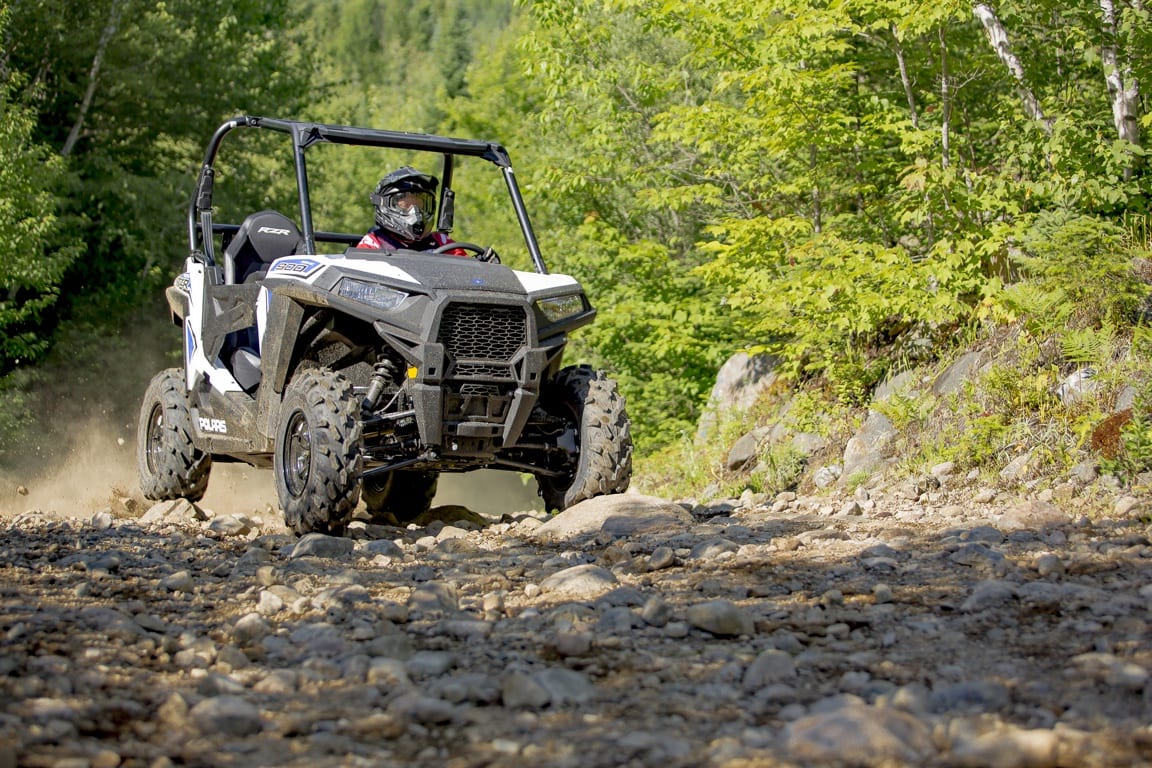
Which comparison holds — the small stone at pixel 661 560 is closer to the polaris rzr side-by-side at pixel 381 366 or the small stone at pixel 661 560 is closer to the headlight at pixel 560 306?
the polaris rzr side-by-side at pixel 381 366

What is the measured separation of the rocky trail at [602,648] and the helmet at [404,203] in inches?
100

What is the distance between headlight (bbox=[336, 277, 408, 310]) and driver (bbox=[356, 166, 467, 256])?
1.20 metres

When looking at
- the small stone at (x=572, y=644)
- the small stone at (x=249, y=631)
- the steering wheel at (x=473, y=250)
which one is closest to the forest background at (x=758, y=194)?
the steering wheel at (x=473, y=250)

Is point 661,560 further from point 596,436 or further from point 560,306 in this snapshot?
point 560,306

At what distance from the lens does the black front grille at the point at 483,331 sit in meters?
7.51

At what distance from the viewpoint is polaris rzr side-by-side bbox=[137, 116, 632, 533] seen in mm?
7418

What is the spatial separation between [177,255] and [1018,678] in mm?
24994

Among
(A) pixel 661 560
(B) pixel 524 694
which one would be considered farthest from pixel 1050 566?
(B) pixel 524 694

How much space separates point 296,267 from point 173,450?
2.54 m

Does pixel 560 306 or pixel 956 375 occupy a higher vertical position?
pixel 560 306

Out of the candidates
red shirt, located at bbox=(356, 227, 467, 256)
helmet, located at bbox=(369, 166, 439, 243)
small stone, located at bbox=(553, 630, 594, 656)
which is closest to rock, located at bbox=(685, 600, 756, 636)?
small stone, located at bbox=(553, 630, 594, 656)

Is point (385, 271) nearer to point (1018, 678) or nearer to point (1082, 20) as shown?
point (1018, 678)

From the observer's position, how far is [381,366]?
7.78 meters

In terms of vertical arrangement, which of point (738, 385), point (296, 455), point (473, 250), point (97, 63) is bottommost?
point (738, 385)
